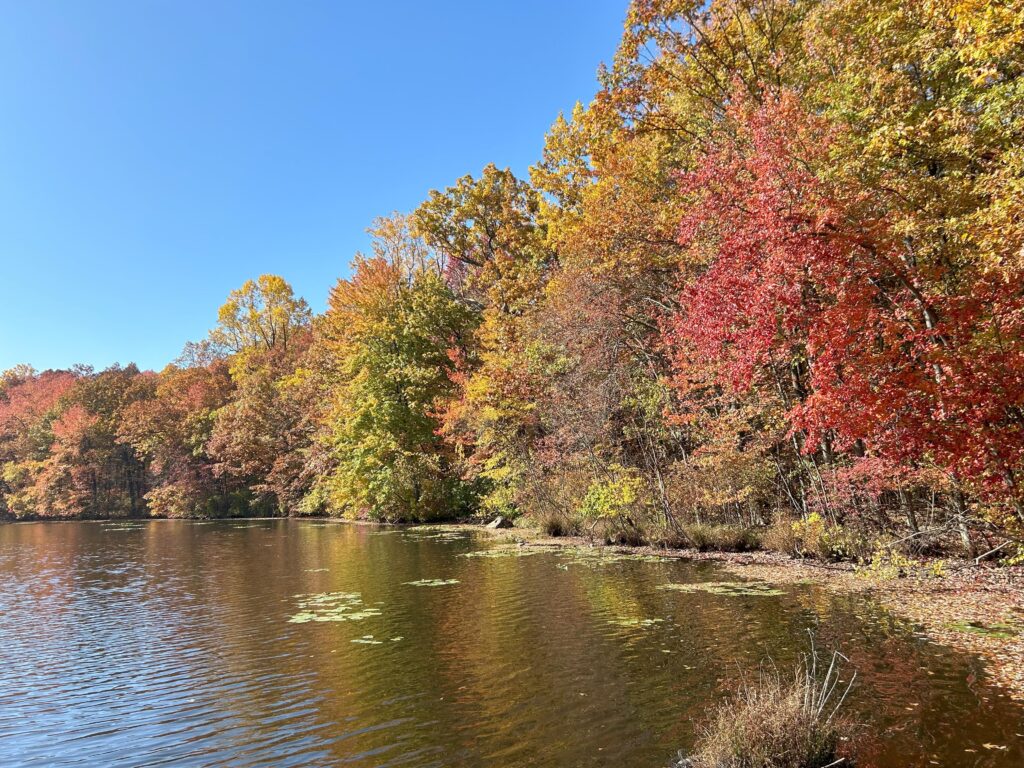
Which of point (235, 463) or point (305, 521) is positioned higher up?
point (235, 463)

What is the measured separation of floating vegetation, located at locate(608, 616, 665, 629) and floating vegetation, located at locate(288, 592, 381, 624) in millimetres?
5248

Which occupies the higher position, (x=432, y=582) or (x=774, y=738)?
(x=774, y=738)

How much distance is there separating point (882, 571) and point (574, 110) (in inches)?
835

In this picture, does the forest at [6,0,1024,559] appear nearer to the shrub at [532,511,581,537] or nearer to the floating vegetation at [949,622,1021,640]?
the shrub at [532,511,581,537]

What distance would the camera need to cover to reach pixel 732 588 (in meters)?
13.6

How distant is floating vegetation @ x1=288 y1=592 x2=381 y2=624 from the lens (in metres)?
12.8

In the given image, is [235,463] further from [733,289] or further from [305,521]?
[733,289]

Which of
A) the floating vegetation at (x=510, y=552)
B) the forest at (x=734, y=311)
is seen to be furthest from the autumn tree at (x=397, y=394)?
the floating vegetation at (x=510, y=552)

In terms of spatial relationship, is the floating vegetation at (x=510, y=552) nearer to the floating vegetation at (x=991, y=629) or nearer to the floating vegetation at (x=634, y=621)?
the floating vegetation at (x=634, y=621)

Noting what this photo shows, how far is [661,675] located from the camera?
8.26m

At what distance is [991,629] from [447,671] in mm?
8645

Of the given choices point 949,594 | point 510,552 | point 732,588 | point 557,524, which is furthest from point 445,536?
point 949,594

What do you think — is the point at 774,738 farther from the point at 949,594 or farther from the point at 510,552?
the point at 510,552

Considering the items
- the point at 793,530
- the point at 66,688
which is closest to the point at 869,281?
the point at 793,530
